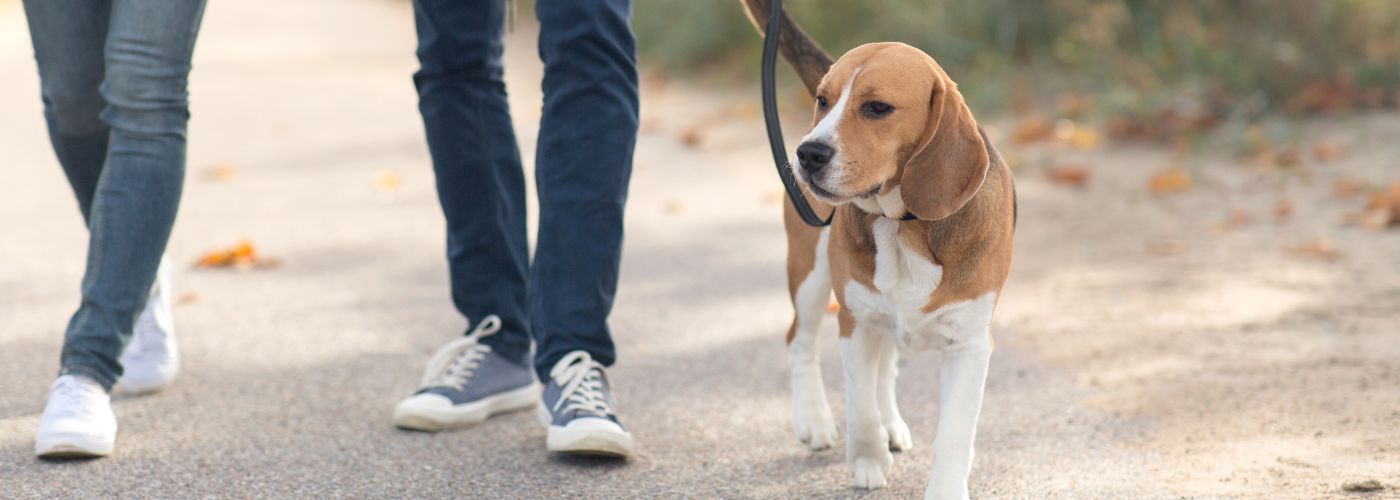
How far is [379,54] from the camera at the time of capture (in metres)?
12.7

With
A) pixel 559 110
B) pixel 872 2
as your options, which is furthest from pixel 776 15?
pixel 872 2

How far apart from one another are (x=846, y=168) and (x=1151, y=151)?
485cm

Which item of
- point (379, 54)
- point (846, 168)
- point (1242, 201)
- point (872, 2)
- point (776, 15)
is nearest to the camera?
point (846, 168)

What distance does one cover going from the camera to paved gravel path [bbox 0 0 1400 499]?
298 cm

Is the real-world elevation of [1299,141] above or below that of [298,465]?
below

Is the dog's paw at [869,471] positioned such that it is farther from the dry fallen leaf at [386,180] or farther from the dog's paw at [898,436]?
the dry fallen leaf at [386,180]

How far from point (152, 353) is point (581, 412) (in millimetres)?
1300

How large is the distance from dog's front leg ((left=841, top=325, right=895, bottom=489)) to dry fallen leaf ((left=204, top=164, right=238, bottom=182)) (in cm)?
496

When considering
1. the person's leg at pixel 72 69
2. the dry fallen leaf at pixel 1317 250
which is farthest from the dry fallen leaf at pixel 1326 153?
the person's leg at pixel 72 69

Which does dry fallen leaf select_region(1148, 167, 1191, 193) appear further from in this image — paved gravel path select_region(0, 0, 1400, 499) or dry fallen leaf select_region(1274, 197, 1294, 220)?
dry fallen leaf select_region(1274, 197, 1294, 220)

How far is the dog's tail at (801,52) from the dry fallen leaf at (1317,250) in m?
2.61

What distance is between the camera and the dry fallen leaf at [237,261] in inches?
203

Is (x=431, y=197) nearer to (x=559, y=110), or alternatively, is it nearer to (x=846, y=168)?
(x=559, y=110)

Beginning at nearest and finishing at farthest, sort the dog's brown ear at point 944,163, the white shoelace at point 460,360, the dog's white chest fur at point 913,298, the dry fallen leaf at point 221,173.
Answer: the dog's brown ear at point 944,163, the dog's white chest fur at point 913,298, the white shoelace at point 460,360, the dry fallen leaf at point 221,173
